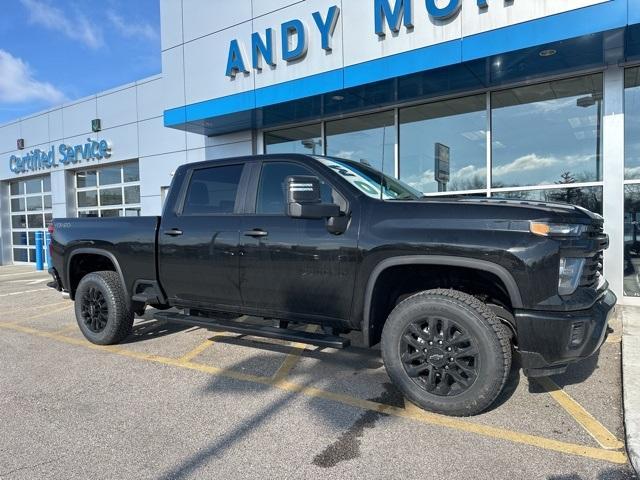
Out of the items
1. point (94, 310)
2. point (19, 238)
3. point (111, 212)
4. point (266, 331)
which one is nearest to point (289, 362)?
point (266, 331)

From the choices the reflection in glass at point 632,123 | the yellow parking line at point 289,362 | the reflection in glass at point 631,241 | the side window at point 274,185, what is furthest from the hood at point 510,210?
the reflection in glass at point 632,123

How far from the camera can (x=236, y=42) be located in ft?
34.5

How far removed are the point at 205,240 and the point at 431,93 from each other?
235 inches

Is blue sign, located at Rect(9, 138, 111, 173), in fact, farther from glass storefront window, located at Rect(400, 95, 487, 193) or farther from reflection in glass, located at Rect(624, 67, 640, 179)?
reflection in glass, located at Rect(624, 67, 640, 179)

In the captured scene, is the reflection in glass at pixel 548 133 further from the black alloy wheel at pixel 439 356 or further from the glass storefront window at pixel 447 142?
the black alloy wheel at pixel 439 356

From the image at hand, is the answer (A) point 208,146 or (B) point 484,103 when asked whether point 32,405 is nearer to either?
(B) point 484,103

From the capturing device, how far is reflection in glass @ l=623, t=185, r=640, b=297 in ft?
24.7

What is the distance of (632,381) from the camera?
4109 mm

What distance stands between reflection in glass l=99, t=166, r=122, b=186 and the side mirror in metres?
13.4

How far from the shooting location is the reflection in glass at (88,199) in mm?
16469

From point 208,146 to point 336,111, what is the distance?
394 centimetres

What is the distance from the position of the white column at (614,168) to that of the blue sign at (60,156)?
1343 centimetres

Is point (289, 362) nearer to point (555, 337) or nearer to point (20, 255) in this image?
A: point (555, 337)

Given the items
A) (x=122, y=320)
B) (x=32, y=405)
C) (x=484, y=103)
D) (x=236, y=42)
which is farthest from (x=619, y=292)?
(x=236, y=42)
